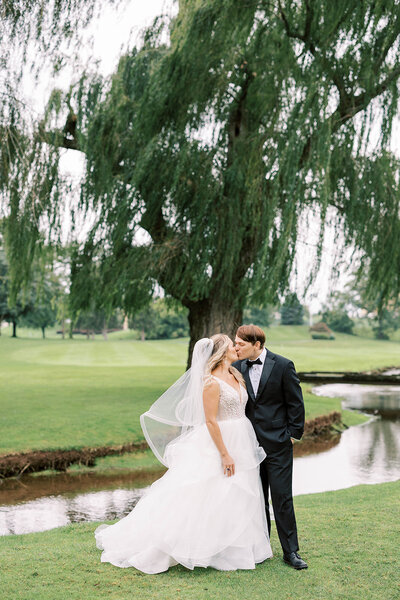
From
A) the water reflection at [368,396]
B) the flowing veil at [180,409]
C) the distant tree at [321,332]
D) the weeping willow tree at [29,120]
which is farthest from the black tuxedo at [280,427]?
the distant tree at [321,332]

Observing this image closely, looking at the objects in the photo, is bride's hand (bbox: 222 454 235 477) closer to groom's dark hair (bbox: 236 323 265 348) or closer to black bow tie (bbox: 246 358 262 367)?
black bow tie (bbox: 246 358 262 367)

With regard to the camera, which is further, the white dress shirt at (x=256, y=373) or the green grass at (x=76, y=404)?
the green grass at (x=76, y=404)

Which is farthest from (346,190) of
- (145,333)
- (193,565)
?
(145,333)

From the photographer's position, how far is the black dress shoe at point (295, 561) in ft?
13.0

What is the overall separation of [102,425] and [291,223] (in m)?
5.61

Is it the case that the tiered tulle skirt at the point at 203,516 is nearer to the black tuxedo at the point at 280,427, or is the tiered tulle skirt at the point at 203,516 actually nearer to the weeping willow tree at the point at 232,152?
the black tuxedo at the point at 280,427

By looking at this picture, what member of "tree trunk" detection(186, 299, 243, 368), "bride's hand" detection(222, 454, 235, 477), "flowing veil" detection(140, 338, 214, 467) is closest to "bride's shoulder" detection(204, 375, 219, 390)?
"flowing veil" detection(140, 338, 214, 467)

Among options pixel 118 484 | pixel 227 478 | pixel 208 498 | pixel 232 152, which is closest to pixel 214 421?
pixel 227 478

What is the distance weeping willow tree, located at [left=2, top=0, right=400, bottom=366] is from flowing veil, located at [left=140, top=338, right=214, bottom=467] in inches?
192

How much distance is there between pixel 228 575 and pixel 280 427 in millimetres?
1021

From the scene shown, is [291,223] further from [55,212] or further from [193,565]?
[193,565]

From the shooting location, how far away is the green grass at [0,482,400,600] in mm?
3525

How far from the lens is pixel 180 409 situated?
4.45 meters

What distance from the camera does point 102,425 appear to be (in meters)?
11.7
